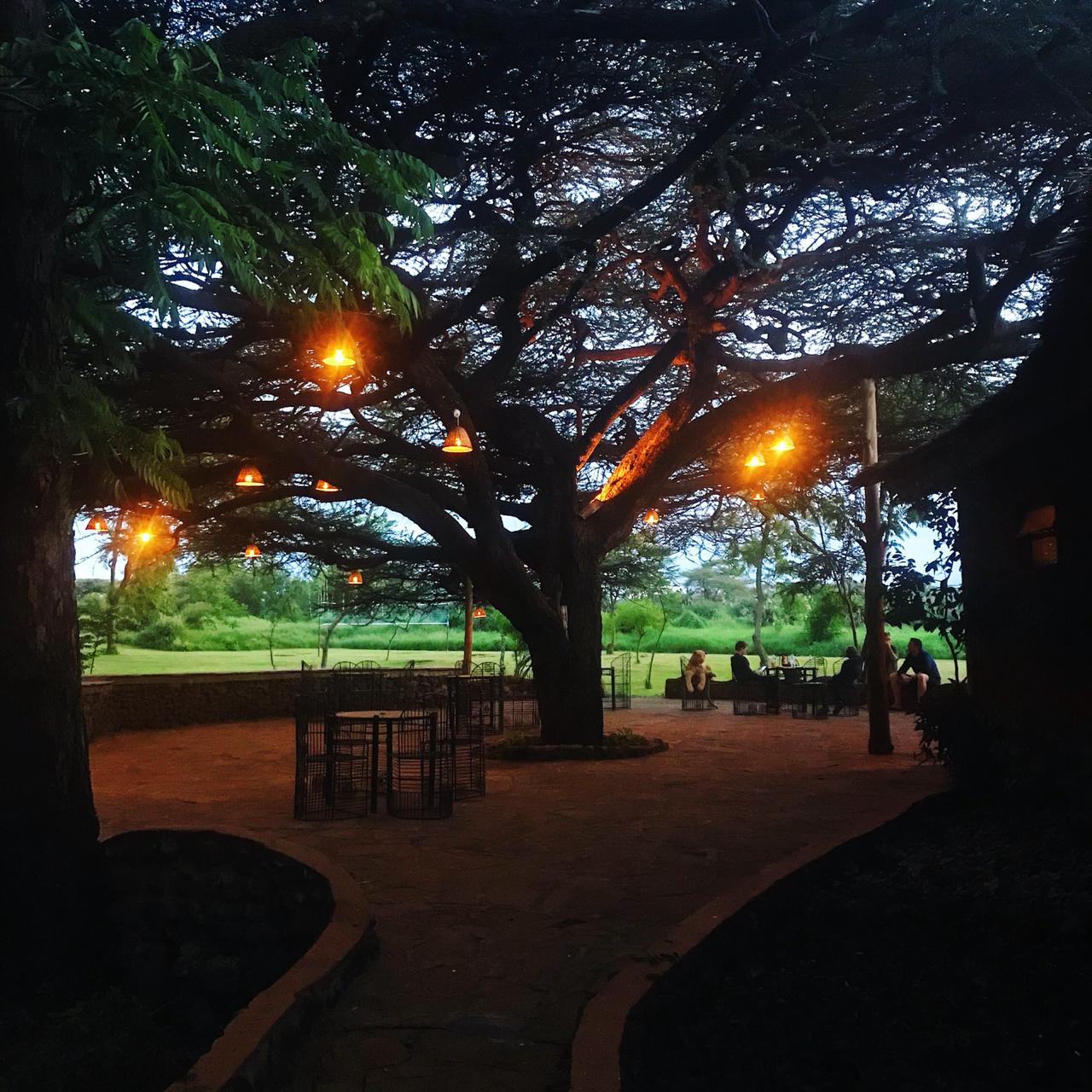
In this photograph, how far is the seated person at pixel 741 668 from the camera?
21.2 m

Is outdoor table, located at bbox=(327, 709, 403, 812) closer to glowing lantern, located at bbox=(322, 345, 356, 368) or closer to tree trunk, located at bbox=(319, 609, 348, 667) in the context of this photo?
glowing lantern, located at bbox=(322, 345, 356, 368)

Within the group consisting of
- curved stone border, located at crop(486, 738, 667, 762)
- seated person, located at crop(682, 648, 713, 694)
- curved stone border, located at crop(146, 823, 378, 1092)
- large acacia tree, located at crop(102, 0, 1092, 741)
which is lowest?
curved stone border, located at crop(486, 738, 667, 762)

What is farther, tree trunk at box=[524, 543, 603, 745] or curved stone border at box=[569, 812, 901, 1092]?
tree trunk at box=[524, 543, 603, 745]

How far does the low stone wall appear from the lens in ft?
50.1

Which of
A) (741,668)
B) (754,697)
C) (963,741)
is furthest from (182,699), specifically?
(963,741)

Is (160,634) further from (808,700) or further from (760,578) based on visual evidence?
(760,578)

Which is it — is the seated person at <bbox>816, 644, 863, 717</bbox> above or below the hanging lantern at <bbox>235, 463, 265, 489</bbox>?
below

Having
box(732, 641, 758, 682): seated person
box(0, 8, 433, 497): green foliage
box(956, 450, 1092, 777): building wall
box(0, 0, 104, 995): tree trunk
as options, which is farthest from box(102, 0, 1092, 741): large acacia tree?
box(732, 641, 758, 682): seated person

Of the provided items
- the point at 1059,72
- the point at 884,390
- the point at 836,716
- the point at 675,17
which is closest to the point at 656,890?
the point at 675,17

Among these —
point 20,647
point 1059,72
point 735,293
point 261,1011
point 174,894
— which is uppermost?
point 1059,72

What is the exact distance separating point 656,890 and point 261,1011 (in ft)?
9.45

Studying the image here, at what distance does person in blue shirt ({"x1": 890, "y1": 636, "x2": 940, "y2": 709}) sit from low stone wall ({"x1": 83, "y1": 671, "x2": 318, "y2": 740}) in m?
10.1

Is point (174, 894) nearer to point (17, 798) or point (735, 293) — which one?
point (17, 798)

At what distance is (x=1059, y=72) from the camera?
806 centimetres
